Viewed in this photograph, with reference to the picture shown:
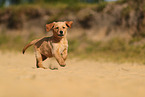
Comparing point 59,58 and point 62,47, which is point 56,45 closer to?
point 62,47

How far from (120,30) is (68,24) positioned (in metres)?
7.70

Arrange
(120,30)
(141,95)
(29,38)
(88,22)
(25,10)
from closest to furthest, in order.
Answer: (141,95), (120,30), (88,22), (29,38), (25,10)

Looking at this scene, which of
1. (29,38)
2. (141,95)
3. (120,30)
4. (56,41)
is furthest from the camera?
(29,38)

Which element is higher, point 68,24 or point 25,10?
point 25,10

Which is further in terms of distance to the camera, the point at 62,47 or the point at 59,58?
the point at 62,47

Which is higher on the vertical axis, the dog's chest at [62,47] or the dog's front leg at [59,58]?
the dog's chest at [62,47]

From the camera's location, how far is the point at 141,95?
2268 mm

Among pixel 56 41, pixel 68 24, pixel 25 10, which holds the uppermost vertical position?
pixel 25 10

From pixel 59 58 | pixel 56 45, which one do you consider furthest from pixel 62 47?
pixel 59 58

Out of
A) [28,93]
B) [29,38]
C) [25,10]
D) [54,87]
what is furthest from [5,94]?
[25,10]

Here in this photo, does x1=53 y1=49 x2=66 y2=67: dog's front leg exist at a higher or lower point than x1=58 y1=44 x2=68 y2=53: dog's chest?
lower

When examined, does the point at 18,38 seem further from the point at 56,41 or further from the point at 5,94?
the point at 5,94

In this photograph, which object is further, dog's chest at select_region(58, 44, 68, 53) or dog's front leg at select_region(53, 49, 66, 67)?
dog's chest at select_region(58, 44, 68, 53)

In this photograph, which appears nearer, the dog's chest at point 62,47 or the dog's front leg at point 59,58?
the dog's front leg at point 59,58
